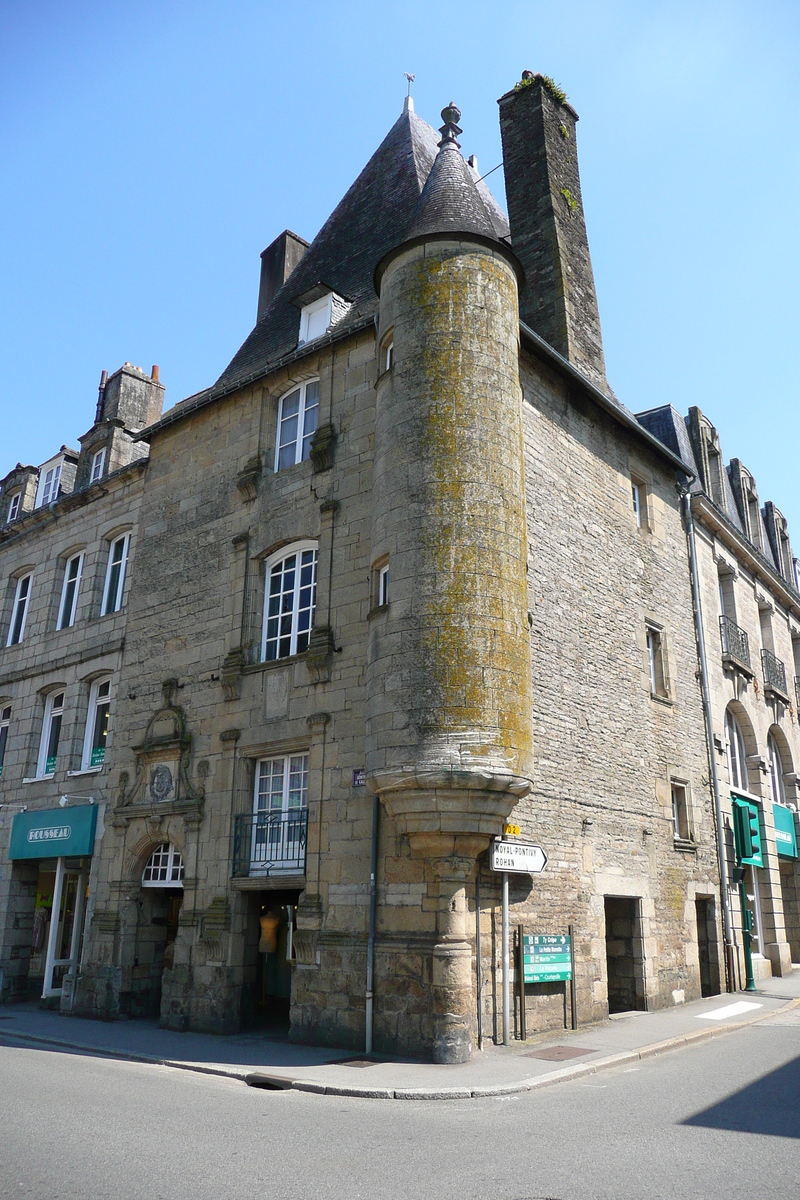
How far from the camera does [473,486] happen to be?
10797 millimetres

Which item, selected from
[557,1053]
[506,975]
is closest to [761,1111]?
[557,1053]

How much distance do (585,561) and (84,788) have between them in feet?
30.8

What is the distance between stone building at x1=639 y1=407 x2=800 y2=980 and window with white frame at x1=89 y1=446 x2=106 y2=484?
11.8 metres

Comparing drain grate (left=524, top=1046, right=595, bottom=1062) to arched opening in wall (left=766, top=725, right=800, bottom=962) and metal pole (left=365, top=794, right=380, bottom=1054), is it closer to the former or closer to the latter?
metal pole (left=365, top=794, right=380, bottom=1054)

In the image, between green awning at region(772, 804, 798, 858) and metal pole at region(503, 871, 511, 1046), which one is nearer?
metal pole at region(503, 871, 511, 1046)

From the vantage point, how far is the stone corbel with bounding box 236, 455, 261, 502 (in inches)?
560

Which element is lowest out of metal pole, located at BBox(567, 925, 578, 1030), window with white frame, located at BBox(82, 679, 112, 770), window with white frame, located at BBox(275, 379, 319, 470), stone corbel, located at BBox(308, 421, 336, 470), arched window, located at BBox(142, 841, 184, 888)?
metal pole, located at BBox(567, 925, 578, 1030)

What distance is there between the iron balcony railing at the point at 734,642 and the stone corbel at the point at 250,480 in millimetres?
10331

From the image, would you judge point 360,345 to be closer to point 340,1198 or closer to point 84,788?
point 84,788

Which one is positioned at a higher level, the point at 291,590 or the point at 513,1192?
the point at 291,590

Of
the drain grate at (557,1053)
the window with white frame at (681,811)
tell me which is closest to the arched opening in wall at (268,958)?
the drain grate at (557,1053)

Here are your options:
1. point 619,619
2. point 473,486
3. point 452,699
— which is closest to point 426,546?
point 473,486

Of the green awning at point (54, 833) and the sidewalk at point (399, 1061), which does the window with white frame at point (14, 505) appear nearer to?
the green awning at point (54, 833)

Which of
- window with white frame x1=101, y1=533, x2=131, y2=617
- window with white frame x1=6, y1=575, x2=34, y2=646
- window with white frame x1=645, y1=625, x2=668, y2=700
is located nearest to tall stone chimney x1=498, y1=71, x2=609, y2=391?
window with white frame x1=645, y1=625, x2=668, y2=700
